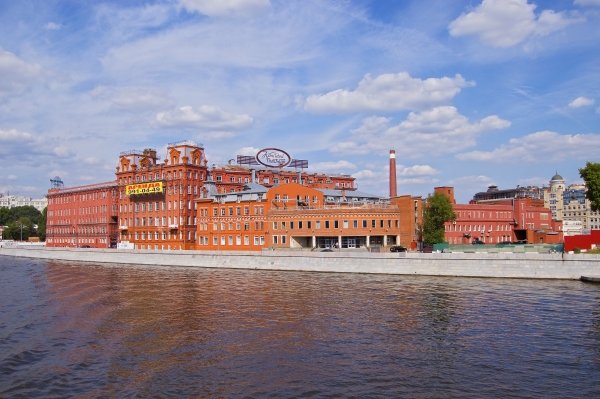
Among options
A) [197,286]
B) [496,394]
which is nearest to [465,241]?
[197,286]

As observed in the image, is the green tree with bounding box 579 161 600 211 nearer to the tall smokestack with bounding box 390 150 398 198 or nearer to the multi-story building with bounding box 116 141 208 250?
the tall smokestack with bounding box 390 150 398 198

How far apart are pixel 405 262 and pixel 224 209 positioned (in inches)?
1815

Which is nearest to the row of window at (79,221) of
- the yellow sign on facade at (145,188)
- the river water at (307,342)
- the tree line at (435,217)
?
the yellow sign on facade at (145,188)

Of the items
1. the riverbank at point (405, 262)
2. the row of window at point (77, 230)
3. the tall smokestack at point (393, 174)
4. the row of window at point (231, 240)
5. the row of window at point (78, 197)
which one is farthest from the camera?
the row of window at point (77, 230)

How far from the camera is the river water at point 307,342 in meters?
27.6

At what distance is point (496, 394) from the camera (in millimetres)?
26141

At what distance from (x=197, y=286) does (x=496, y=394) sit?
1903 inches

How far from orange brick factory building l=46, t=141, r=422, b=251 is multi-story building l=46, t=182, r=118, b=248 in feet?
0.86

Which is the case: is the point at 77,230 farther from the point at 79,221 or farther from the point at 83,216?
the point at 83,216

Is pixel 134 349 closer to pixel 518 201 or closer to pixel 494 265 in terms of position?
pixel 494 265

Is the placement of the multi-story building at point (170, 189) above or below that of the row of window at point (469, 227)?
above

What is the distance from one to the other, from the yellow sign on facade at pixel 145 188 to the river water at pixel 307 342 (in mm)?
57067

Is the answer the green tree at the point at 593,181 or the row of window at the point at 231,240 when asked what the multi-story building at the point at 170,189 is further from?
the green tree at the point at 593,181

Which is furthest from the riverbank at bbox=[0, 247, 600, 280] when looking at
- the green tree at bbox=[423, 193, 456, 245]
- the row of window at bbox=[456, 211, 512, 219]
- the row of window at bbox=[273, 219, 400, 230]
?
the row of window at bbox=[456, 211, 512, 219]
